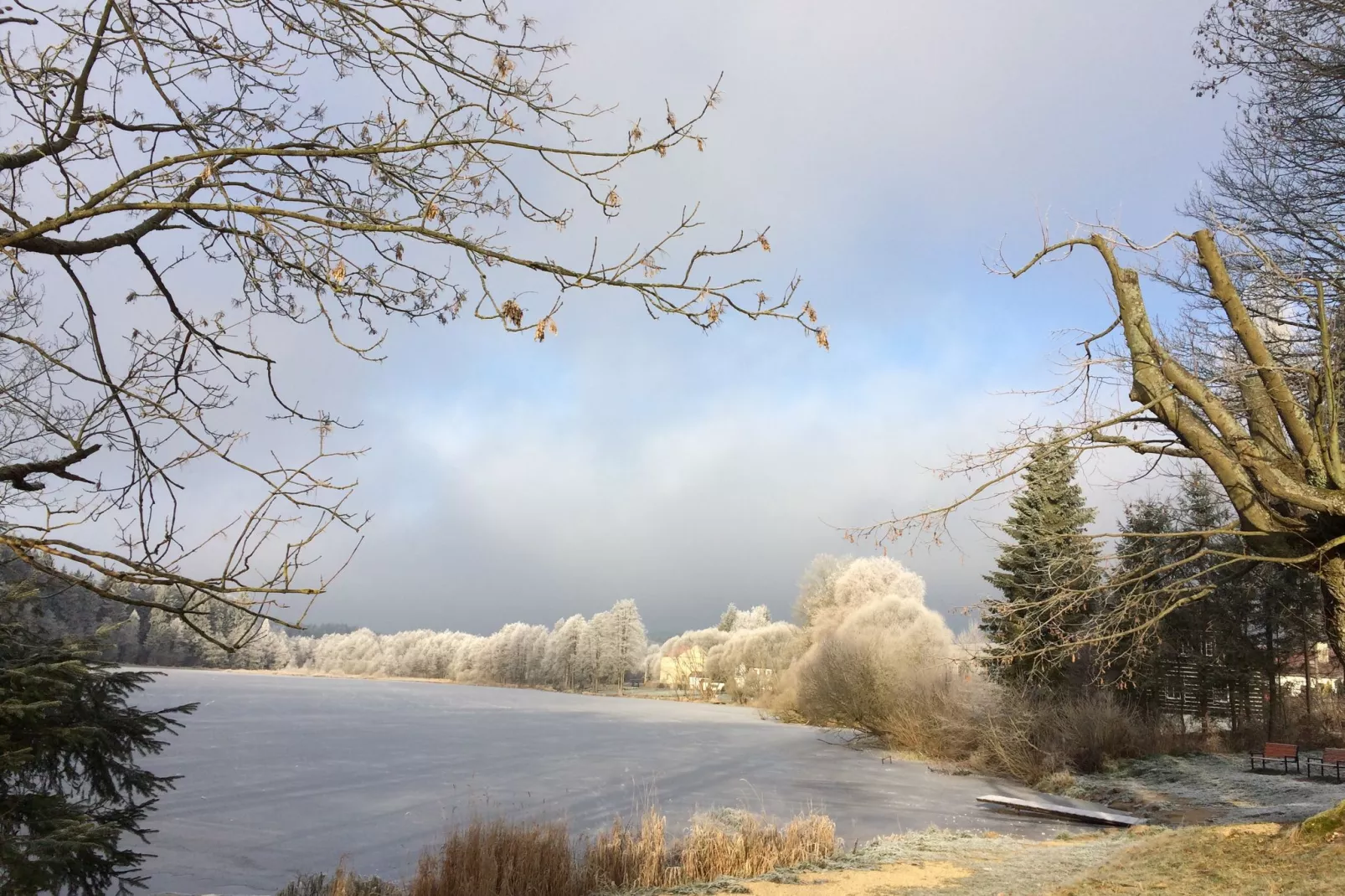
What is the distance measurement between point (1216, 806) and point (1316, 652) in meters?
15.3

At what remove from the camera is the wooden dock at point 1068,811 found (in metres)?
13.8

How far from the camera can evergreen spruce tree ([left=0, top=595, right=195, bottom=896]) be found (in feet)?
17.4

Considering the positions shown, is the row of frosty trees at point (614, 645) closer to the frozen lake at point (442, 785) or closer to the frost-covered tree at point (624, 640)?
the frost-covered tree at point (624, 640)

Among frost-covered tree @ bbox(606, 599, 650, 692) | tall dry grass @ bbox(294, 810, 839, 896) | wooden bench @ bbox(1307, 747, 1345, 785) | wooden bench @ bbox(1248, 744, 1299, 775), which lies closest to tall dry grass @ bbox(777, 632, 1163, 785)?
wooden bench @ bbox(1248, 744, 1299, 775)

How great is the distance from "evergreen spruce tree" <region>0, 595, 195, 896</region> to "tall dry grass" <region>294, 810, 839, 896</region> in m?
2.04

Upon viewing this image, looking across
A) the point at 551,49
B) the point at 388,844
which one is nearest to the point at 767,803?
the point at 388,844

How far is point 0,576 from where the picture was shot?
8.40 meters

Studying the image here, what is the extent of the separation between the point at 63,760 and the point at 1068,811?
1482 cm

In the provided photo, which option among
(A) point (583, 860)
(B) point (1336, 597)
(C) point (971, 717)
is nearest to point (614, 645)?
(C) point (971, 717)

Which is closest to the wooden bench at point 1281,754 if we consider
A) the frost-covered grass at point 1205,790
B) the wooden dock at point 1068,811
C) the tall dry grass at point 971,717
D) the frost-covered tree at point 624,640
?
the frost-covered grass at point 1205,790

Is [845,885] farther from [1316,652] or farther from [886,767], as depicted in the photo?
[1316,652]

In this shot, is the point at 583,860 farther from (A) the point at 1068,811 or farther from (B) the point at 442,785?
(B) the point at 442,785

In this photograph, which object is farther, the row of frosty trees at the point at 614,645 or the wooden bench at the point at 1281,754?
the row of frosty trees at the point at 614,645

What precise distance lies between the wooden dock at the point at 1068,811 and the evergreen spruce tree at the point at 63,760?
1406cm
